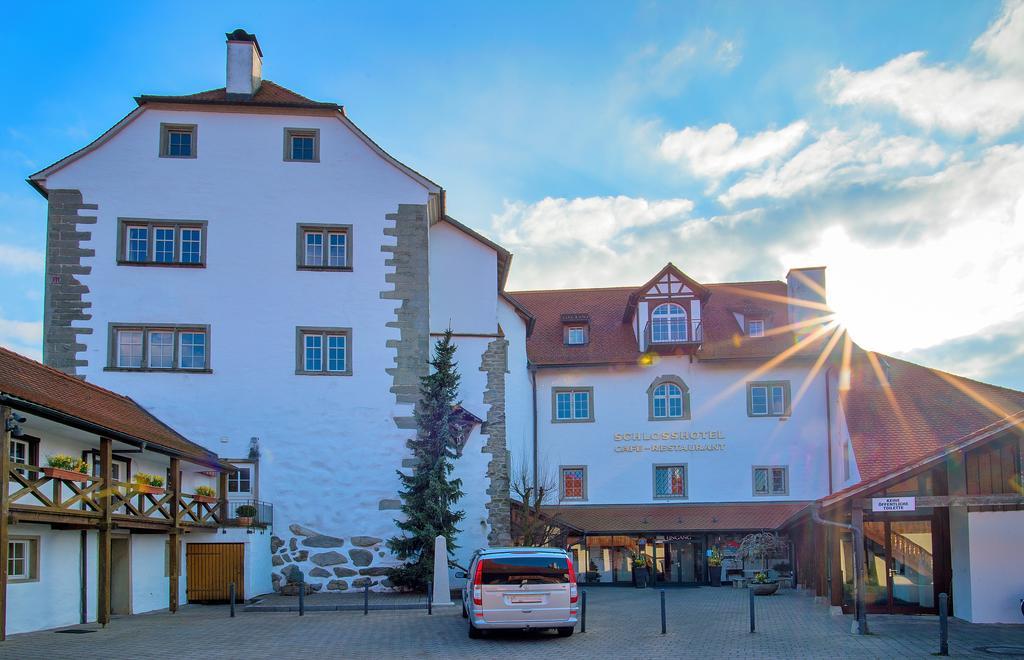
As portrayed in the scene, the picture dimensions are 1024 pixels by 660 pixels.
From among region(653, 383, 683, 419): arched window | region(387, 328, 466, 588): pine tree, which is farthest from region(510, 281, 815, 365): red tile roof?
region(387, 328, 466, 588): pine tree

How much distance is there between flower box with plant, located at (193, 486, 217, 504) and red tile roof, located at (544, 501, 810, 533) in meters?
15.2

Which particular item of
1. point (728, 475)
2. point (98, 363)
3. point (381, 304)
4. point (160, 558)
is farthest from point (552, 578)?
point (728, 475)

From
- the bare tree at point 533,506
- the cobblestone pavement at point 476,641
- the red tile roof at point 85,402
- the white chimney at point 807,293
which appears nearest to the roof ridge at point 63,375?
the red tile roof at point 85,402

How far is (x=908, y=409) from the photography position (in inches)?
1460

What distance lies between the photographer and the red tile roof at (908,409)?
33.9 m

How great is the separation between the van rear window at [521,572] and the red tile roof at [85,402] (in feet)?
24.7

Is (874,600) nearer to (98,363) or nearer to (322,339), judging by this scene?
(322,339)

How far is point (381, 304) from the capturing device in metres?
30.8

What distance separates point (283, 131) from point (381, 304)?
5.78m

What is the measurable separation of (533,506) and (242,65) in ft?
60.5

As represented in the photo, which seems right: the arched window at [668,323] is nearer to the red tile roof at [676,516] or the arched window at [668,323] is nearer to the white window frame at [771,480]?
the white window frame at [771,480]

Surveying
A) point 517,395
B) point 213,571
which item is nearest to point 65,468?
point 213,571

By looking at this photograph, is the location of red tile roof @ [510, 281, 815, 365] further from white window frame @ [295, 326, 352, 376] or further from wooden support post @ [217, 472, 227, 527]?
wooden support post @ [217, 472, 227, 527]

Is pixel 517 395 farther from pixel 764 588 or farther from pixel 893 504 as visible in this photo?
pixel 893 504
